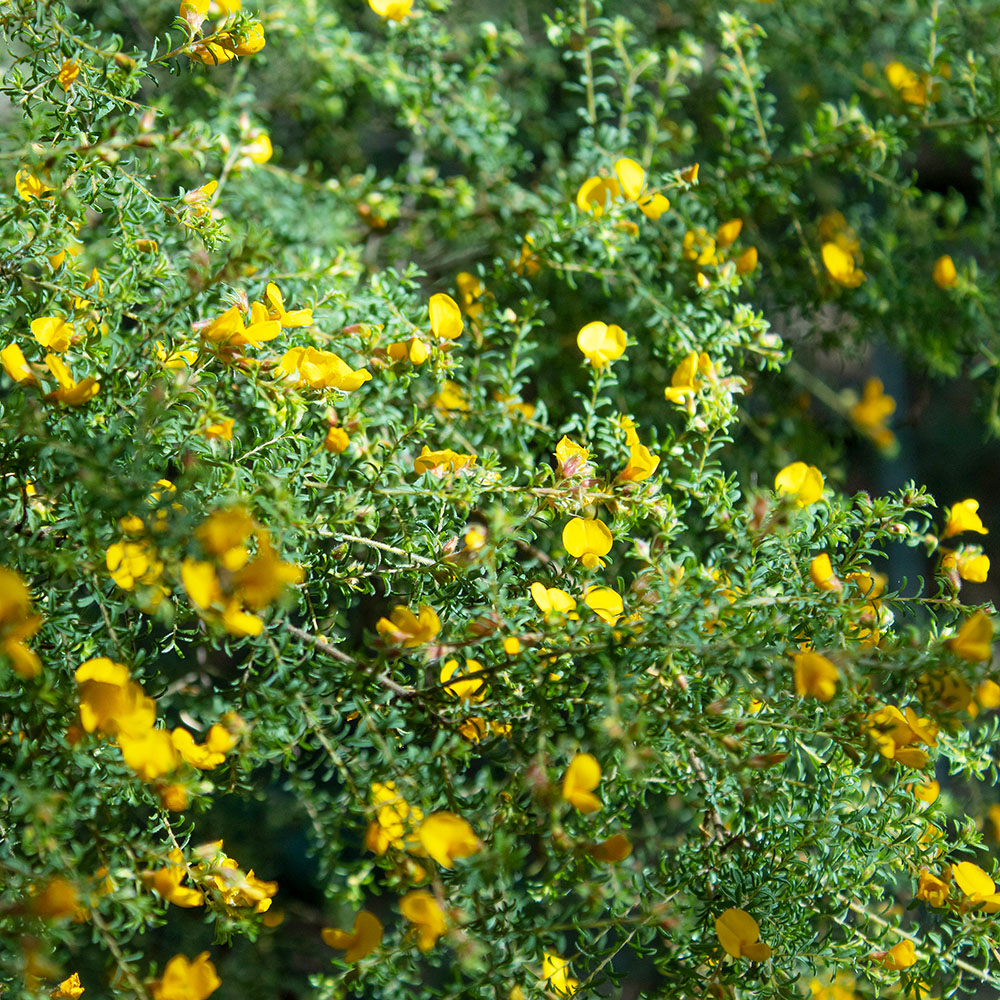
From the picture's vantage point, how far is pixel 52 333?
0.64 meters

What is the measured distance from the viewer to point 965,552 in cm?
71

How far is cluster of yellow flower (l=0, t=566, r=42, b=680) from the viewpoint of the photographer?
446 mm

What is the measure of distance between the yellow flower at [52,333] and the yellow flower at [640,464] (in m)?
0.45

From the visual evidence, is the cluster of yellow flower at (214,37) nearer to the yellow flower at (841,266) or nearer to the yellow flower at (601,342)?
the yellow flower at (601,342)

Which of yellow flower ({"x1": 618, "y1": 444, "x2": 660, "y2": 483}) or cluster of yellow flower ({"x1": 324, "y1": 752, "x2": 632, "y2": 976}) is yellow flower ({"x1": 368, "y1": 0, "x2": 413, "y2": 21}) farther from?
cluster of yellow flower ({"x1": 324, "y1": 752, "x2": 632, "y2": 976})

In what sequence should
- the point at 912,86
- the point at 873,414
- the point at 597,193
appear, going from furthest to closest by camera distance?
the point at 873,414 < the point at 912,86 < the point at 597,193

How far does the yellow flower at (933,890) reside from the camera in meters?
0.66

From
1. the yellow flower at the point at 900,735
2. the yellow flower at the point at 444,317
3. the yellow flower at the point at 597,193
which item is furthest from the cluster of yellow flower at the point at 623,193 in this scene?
the yellow flower at the point at 900,735

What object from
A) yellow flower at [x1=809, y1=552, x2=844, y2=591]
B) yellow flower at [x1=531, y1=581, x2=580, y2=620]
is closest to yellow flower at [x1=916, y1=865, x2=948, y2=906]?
yellow flower at [x1=809, y1=552, x2=844, y2=591]

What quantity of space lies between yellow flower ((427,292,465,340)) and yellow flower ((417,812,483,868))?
413 mm

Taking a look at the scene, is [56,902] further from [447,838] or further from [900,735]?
[900,735]

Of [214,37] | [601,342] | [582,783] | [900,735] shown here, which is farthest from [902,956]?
[214,37]

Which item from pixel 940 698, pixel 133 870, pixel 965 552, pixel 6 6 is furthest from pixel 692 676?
pixel 6 6

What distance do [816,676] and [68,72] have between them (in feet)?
2.26
